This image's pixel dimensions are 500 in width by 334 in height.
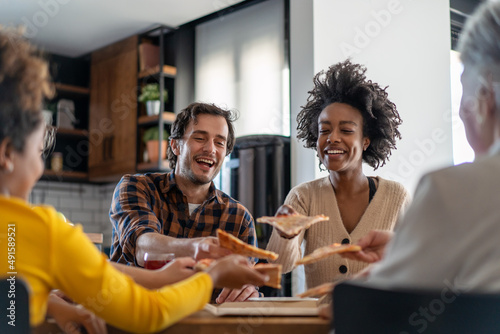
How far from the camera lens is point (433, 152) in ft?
13.2

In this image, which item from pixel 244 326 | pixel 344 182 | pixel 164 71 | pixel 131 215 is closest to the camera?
pixel 244 326

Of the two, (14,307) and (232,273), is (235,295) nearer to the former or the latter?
(232,273)

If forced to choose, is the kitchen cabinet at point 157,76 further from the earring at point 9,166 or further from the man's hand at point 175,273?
the earring at point 9,166

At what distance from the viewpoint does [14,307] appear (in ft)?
3.04

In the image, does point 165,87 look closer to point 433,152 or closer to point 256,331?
point 433,152

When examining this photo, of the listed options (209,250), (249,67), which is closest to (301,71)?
(249,67)

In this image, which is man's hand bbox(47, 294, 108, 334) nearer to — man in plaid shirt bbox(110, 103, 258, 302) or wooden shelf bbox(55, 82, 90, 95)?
man in plaid shirt bbox(110, 103, 258, 302)

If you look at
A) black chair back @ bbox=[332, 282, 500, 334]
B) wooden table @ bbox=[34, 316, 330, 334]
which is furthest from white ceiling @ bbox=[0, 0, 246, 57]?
black chair back @ bbox=[332, 282, 500, 334]

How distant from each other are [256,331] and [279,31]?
347cm

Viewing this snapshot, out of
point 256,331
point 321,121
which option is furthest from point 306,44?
point 256,331

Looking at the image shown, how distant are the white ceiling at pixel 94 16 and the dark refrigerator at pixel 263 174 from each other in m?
1.39

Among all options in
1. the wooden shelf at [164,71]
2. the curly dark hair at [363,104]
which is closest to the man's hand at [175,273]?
the curly dark hair at [363,104]

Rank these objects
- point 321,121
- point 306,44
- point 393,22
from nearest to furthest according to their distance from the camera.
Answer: point 321,121 → point 306,44 → point 393,22

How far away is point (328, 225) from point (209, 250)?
2.76 ft
